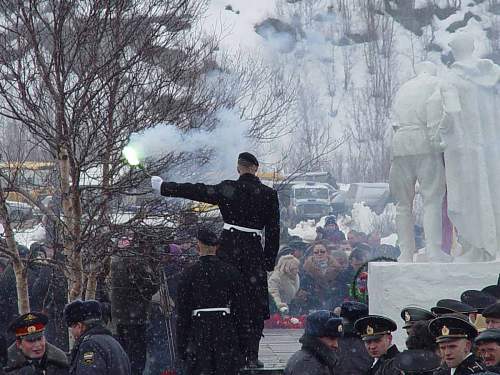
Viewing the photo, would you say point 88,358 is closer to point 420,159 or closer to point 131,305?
point 131,305

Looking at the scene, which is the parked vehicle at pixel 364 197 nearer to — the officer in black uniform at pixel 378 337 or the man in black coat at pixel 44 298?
the man in black coat at pixel 44 298

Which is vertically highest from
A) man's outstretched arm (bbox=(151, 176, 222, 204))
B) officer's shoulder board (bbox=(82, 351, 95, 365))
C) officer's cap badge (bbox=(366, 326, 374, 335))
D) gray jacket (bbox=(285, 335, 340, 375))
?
man's outstretched arm (bbox=(151, 176, 222, 204))

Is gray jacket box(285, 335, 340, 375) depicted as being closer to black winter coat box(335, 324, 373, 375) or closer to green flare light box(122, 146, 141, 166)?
black winter coat box(335, 324, 373, 375)

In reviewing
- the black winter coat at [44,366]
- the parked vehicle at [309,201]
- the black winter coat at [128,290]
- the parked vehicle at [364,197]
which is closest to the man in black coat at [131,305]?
the black winter coat at [128,290]

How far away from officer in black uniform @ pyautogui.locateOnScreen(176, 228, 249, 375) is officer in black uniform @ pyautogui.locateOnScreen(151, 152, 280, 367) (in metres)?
0.39

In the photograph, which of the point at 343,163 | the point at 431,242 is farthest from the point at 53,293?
the point at 343,163

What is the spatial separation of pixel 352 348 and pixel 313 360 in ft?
4.42

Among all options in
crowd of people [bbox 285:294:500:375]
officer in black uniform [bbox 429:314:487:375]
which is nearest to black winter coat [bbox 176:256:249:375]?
crowd of people [bbox 285:294:500:375]

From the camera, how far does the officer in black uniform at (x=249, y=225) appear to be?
9.30m

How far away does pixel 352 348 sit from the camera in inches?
353

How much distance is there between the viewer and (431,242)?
12617 mm

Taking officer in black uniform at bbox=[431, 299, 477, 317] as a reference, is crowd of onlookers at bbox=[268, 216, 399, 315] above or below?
above

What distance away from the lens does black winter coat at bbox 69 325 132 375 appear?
26.2 ft

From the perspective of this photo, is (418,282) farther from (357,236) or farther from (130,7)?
(357,236)
